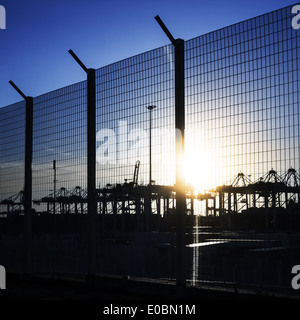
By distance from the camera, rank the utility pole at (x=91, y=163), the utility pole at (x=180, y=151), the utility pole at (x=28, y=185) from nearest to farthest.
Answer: the utility pole at (x=180, y=151), the utility pole at (x=91, y=163), the utility pole at (x=28, y=185)

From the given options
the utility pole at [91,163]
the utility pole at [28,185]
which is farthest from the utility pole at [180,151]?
the utility pole at [28,185]

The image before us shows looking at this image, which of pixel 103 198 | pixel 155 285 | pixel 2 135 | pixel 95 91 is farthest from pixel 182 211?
pixel 2 135

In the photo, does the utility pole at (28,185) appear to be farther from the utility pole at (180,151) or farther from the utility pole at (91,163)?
the utility pole at (180,151)

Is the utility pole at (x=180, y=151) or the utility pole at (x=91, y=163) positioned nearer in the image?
the utility pole at (x=180, y=151)

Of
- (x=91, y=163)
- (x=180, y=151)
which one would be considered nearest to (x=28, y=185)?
(x=91, y=163)

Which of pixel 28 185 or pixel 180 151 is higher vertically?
pixel 180 151

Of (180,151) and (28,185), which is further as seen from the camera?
(28,185)

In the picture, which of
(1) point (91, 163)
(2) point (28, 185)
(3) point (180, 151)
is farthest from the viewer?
(2) point (28, 185)

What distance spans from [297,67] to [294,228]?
2.31 m

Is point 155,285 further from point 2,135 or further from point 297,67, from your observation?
point 2,135

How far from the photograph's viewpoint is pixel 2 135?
49.8 ft

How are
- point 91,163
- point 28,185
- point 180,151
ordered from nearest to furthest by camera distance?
point 180,151 → point 91,163 → point 28,185

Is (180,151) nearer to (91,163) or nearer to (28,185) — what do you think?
(91,163)
